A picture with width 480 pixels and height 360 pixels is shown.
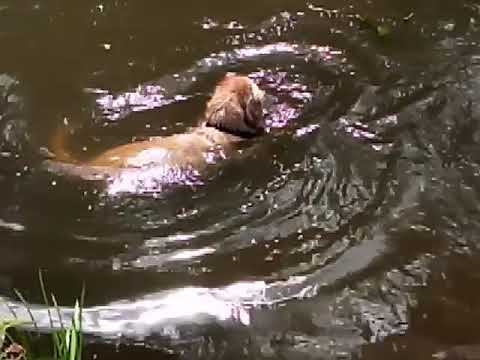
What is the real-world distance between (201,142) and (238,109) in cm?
24

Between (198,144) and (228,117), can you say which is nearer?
(198,144)

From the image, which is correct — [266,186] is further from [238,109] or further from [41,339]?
[41,339]

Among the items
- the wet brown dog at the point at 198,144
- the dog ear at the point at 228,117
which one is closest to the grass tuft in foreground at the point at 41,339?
the wet brown dog at the point at 198,144

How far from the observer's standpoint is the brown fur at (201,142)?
15.4 ft

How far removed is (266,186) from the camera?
15.2 feet

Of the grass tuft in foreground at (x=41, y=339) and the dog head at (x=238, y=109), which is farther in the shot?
the dog head at (x=238, y=109)

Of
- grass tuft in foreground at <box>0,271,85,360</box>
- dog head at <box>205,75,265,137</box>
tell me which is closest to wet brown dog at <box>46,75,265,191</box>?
dog head at <box>205,75,265,137</box>

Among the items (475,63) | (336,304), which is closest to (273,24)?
(475,63)

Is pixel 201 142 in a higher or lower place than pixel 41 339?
higher

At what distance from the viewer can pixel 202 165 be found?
188 inches

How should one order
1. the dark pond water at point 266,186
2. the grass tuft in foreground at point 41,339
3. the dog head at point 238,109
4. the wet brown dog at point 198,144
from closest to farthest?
the grass tuft in foreground at point 41,339, the dark pond water at point 266,186, the wet brown dog at point 198,144, the dog head at point 238,109

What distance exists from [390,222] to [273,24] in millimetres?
1706

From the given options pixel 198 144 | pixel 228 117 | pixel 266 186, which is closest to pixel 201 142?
pixel 198 144

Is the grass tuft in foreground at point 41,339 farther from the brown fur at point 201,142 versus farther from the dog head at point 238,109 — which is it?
the dog head at point 238,109
